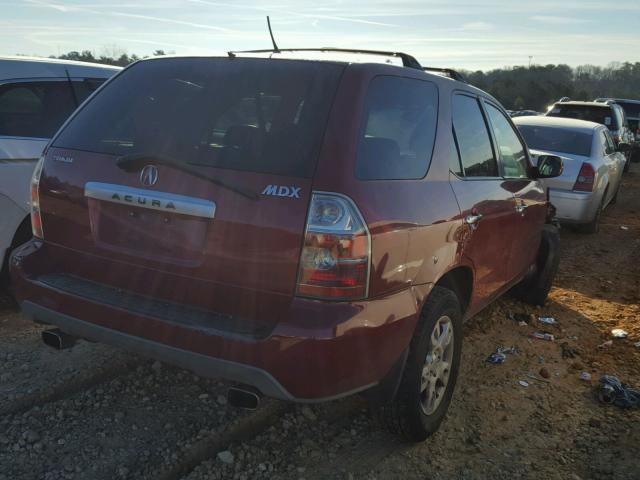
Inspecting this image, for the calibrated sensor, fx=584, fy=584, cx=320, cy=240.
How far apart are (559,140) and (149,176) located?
7543 mm

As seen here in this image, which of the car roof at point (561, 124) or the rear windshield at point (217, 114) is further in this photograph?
the car roof at point (561, 124)

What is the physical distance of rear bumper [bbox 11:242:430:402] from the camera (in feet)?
7.32

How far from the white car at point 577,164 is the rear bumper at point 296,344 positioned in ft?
18.3

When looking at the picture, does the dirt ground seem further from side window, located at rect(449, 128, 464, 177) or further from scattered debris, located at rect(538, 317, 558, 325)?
side window, located at rect(449, 128, 464, 177)

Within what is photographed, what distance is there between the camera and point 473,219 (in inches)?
126

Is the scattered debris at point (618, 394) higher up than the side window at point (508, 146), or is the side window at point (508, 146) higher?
the side window at point (508, 146)

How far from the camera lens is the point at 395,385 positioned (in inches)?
104

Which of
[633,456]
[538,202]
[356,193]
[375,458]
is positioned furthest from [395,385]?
[538,202]

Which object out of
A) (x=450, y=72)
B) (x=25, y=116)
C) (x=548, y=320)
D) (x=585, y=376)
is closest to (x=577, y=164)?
(x=548, y=320)

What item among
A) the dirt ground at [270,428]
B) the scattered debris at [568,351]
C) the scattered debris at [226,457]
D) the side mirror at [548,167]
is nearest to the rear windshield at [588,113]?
the side mirror at [548,167]

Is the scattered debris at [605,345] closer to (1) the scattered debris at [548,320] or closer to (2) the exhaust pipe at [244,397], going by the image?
(1) the scattered debris at [548,320]

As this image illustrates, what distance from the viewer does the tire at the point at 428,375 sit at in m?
2.79

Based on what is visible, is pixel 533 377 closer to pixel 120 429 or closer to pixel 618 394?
pixel 618 394

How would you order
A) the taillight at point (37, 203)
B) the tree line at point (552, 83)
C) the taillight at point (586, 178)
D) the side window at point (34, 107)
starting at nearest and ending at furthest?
the taillight at point (37, 203), the side window at point (34, 107), the taillight at point (586, 178), the tree line at point (552, 83)
